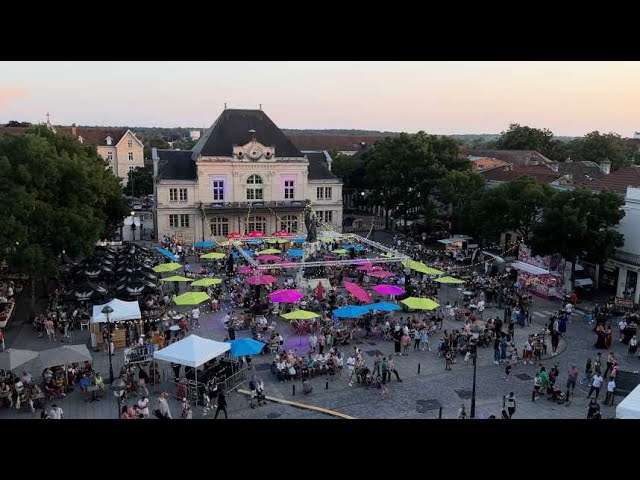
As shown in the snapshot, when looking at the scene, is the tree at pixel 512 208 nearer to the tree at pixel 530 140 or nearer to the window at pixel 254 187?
the window at pixel 254 187

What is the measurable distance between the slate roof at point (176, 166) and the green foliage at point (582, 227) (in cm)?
3044

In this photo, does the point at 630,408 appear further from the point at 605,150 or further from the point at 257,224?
the point at 605,150

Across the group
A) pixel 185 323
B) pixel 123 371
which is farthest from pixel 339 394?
pixel 185 323

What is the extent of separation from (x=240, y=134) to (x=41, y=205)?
27967 millimetres

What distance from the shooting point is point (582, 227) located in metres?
28.7

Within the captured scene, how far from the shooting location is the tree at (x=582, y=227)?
1142 inches

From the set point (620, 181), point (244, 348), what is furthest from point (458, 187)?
point (244, 348)

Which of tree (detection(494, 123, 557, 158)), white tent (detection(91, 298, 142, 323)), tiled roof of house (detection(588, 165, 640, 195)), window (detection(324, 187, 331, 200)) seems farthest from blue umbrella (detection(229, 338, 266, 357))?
tree (detection(494, 123, 557, 158))

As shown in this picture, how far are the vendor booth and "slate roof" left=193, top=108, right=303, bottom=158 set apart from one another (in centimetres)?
2589

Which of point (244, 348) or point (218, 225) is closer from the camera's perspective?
point (244, 348)

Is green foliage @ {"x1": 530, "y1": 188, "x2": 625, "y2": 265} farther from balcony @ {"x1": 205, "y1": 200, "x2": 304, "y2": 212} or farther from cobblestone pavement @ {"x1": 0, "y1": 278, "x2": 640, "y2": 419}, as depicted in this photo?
balcony @ {"x1": 205, "y1": 200, "x2": 304, "y2": 212}
